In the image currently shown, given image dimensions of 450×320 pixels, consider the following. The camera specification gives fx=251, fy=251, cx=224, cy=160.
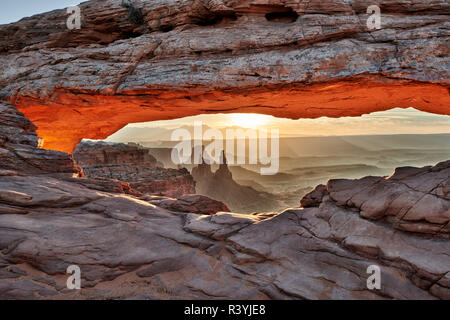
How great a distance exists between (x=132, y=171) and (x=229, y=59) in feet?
89.1

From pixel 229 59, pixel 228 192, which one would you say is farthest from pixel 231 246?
pixel 228 192

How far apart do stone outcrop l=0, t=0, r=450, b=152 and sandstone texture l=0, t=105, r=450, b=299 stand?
389 centimetres

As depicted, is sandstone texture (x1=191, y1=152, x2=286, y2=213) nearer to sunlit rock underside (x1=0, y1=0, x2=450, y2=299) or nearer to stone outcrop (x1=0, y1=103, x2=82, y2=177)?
sunlit rock underside (x1=0, y1=0, x2=450, y2=299)

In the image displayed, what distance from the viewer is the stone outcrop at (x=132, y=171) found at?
1163 inches

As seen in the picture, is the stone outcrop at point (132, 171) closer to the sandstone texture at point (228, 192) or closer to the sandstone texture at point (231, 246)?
the sandstone texture at point (228, 192)

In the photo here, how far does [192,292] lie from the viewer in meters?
6.40

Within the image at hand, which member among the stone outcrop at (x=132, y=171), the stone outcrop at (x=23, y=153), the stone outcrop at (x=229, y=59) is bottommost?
the stone outcrop at (x=132, y=171)

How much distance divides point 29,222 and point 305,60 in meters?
10.7

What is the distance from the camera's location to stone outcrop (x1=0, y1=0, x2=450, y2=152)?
912 centimetres

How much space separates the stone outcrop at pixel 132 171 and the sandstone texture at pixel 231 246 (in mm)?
19829

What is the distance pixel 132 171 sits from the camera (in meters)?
33.7

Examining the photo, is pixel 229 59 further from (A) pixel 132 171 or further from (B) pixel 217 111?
(A) pixel 132 171

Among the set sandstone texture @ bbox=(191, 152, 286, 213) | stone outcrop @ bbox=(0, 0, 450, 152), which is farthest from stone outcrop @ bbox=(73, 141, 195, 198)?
stone outcrop @ bbox=(0, 0, 450, 152)

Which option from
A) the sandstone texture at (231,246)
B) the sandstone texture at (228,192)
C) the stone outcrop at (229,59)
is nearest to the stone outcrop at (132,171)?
the sandstone texture at (228,192)
